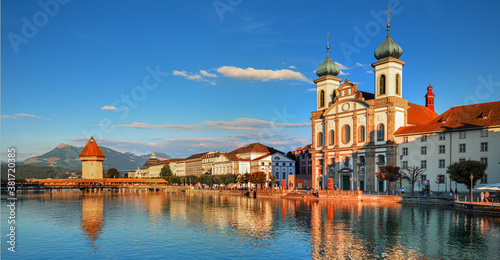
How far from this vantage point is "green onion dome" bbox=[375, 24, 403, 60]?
71.2 m

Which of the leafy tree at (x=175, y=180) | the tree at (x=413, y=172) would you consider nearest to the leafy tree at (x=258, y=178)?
the tree at (x=413, y=172)

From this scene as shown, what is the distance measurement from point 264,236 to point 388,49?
5046 cm

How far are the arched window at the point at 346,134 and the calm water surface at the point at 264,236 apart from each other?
32.8m

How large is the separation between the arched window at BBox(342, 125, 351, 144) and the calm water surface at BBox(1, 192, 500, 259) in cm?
3277

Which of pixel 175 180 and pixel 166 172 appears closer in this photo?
pixel 175 180

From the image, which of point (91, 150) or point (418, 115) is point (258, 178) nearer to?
point (418, 115)

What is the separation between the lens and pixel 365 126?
7212cm

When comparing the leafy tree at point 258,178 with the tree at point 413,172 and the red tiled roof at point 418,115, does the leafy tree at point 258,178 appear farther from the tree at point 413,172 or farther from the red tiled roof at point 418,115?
the tree at point 413,172

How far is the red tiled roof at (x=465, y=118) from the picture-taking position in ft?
186

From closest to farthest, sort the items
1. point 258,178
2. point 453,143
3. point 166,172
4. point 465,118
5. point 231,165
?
point 453,143
point 465,118
point 258,178
point 231,165
point 166,172

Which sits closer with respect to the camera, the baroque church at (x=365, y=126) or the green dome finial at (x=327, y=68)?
the baroque church at (x=365, y=126)

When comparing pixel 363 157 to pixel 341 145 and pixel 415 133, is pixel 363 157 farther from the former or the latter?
pixel 415 133

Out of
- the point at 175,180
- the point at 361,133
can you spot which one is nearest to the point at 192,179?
the point at 175,180

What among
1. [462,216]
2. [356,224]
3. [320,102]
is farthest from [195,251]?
[320,102]
